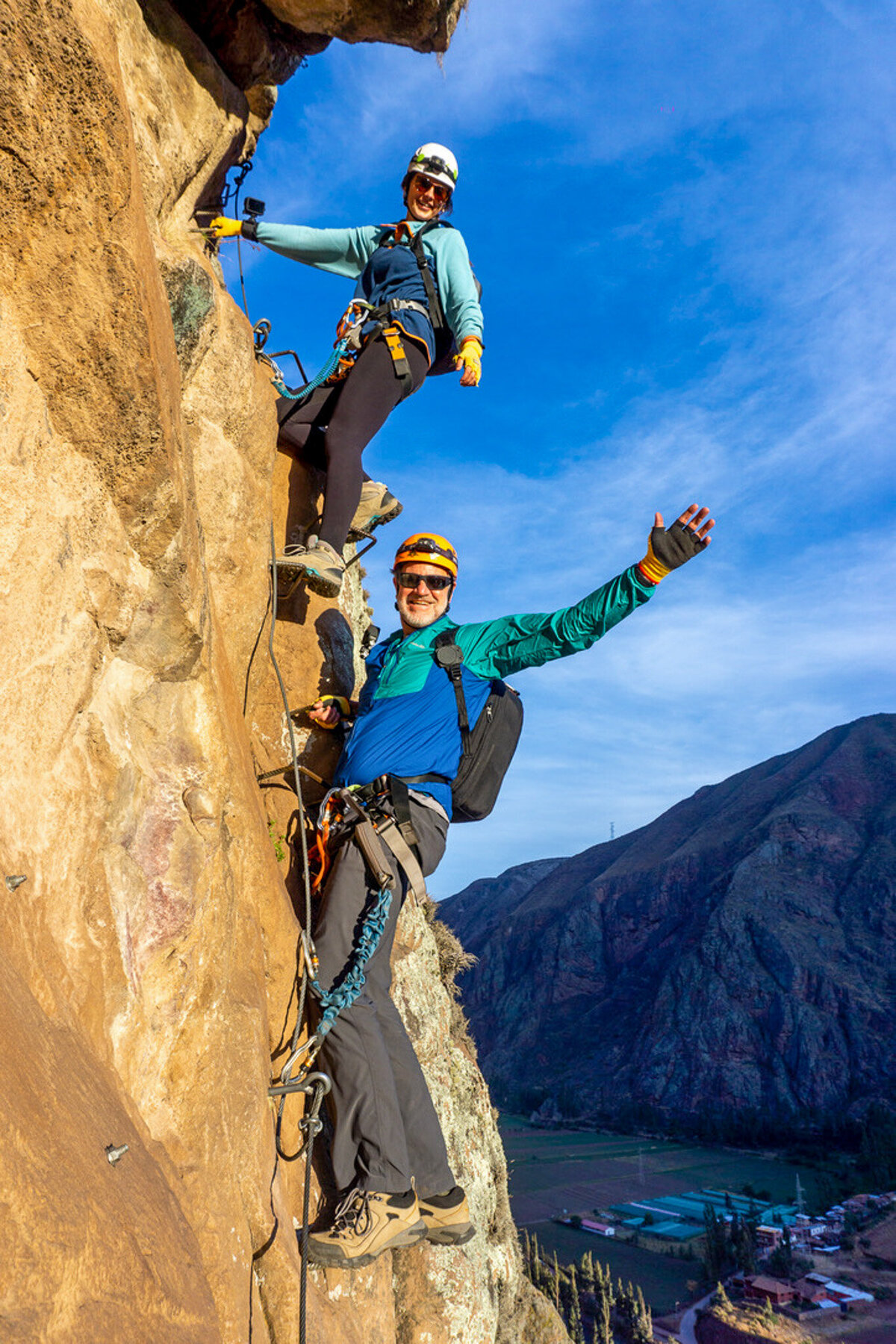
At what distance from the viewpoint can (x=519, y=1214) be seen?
63250 millimetres

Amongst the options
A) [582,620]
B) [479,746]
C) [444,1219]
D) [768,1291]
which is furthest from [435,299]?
[768,1291]

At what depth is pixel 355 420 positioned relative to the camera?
5887 millimetres

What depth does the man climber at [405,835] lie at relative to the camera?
164 inches

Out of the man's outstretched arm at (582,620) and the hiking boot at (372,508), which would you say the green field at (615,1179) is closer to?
the hiking boot at (372,508)

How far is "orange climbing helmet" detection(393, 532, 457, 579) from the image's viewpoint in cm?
543

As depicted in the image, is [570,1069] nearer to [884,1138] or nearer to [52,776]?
[884,1138]

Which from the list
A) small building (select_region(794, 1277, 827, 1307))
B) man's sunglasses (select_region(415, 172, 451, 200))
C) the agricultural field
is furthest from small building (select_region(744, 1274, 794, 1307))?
man's sunglasses (select_region(415, 172, 451, 200))

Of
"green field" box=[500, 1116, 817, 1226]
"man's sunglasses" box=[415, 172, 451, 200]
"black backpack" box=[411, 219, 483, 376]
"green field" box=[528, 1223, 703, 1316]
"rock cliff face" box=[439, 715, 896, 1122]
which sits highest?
"man's sunglasses" box=[415, 172, 451, 200]

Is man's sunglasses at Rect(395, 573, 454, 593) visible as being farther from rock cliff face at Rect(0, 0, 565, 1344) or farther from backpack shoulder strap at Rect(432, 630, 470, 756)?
rock cliff face at Rect(0, 0, 565, 1344)

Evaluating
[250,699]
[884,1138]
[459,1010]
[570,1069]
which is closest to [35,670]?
[250,699]

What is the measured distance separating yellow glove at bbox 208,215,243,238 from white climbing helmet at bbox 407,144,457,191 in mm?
1509

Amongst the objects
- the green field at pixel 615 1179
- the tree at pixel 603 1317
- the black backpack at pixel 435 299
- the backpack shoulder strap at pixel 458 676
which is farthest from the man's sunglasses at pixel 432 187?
the green field at pixel 615 1179

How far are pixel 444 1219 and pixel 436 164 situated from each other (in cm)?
689

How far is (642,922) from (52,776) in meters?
100
